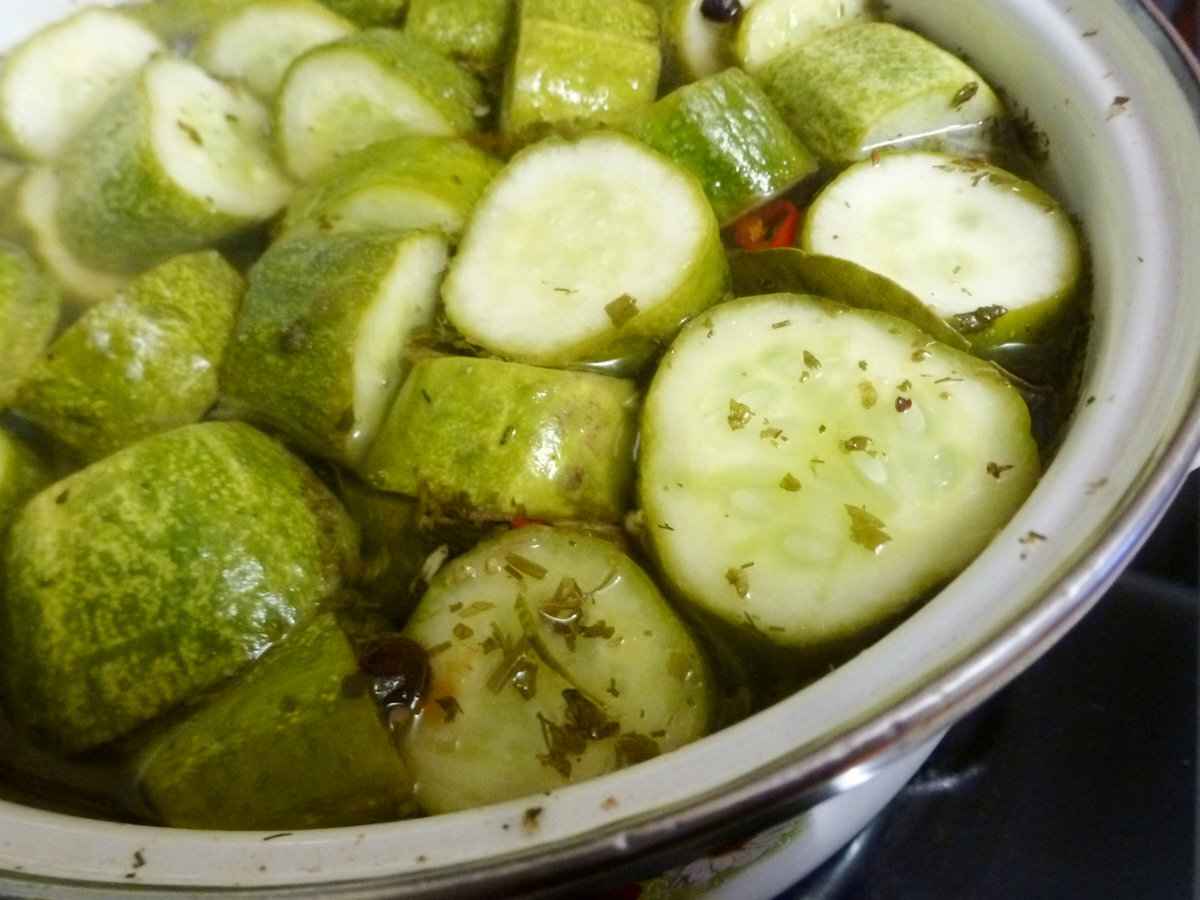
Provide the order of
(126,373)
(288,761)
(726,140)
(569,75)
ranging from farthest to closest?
1. (569,75)
2. (726,140)
3. (126,373)
4. (288,761)

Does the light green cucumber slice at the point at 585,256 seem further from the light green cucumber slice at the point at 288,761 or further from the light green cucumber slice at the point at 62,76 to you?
the light green cucumber slice at the point at 62,76

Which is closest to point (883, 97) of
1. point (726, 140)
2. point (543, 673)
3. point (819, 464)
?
point (726, 140)

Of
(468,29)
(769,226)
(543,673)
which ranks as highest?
(468,29)

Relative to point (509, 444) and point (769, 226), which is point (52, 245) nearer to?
point (509, 444)

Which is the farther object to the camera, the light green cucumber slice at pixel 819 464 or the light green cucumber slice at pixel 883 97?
the light green cucumber slice at pixel 883 97

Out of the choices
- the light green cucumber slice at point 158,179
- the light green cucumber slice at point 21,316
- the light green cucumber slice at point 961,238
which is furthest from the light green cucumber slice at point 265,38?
the light green cucumber slice at point 961,238

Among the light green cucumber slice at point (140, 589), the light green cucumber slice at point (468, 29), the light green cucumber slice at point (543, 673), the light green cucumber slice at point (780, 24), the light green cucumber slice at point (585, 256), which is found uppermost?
the light green cucumber slice at point (468, 29)
